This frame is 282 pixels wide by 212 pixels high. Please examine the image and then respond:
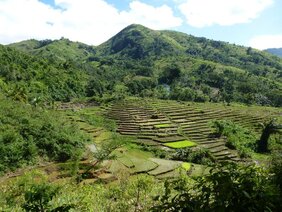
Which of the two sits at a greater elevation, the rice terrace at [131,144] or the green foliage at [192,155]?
the rice terrace at [131,144]

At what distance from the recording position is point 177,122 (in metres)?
56.9

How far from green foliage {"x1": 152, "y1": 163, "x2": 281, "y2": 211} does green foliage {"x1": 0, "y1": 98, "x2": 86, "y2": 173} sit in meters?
26.6

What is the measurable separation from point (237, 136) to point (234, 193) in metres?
50.6

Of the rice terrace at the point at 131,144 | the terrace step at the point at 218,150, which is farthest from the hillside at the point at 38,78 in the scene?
the terrace step at the point at 218,150

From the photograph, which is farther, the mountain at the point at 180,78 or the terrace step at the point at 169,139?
the mountain at the point at 180,78

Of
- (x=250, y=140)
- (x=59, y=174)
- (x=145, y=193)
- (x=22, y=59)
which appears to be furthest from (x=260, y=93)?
(x=145, y=193)

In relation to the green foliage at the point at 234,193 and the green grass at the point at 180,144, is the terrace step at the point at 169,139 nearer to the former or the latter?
the green grass at the point at 180,144

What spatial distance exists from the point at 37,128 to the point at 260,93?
268ft

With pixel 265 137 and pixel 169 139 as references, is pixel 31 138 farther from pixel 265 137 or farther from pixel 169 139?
pixel 265 137

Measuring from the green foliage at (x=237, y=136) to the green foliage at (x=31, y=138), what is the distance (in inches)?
877

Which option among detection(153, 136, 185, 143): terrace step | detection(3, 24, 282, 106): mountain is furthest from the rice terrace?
detection(3, 24, 282, 106): mountain

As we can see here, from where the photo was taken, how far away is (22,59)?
258 ft

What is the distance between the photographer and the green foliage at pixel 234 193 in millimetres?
3373

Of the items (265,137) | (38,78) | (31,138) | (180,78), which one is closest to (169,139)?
(265,137)
